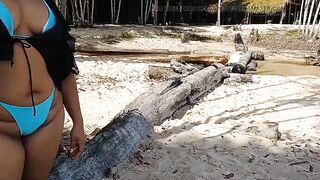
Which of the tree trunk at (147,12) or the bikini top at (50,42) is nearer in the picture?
the bikini top at (50,42)

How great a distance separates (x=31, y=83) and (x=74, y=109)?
35 cm

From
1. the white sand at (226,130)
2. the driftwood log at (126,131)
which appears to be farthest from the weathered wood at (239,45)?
the driftwood log at (126,131)

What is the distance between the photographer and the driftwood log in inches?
111

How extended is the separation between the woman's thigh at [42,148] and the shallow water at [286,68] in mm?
9300

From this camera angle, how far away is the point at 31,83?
5.05 ft

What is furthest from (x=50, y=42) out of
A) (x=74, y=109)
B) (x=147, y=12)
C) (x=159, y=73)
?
(x=147, y=12)

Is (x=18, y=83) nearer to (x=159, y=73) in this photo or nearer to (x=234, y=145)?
(x=234, y=145)

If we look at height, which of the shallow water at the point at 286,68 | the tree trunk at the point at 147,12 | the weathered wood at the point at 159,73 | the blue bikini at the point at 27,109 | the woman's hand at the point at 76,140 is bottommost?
the shallow water at the point at 286,68

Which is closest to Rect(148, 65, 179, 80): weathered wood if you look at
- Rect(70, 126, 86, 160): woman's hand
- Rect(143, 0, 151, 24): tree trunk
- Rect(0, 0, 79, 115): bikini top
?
Rect(70, 126, 86, 160): woman's hand

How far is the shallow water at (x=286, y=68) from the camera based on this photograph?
418 inches

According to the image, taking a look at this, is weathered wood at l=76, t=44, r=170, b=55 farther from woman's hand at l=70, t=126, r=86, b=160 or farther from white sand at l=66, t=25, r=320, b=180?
woman's hand at l=70, t=126, r=86, b=160

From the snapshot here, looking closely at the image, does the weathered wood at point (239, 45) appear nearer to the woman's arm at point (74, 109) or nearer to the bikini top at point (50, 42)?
the woman's arm at point (74, 109)

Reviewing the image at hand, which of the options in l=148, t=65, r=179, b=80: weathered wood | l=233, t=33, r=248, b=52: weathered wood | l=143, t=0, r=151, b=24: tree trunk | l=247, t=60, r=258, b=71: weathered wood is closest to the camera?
l=148, t=65, r=179, b=80: weathered wood

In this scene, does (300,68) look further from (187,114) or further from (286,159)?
(286,159)
